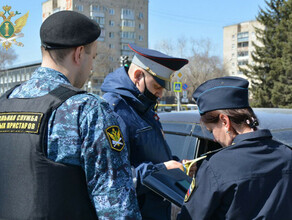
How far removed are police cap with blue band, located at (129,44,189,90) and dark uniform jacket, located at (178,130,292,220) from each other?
1045mm

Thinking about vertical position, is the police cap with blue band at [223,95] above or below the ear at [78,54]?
below

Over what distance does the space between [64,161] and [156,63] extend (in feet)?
4.18

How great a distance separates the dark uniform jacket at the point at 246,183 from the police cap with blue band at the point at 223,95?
0.53 feet

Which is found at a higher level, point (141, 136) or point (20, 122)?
point (20, 122)

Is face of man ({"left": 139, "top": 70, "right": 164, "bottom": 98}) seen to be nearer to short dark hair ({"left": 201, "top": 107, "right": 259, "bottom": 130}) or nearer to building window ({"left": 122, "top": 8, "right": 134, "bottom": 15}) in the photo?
short dark hair ({"left": 201, "top": 107, "right": 259, "bottom": 130})

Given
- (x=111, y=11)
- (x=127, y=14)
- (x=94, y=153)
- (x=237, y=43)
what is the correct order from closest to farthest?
(x=94, y=153) → (x=111, y=11) → (x=127, y=14) → (x=237, y=43)

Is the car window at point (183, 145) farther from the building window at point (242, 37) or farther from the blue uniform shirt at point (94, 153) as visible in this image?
the building window at point (242, 37)

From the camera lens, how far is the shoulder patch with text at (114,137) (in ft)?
4.42

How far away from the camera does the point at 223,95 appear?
1581 millimetres

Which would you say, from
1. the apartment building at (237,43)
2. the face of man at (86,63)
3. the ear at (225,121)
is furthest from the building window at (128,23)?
the ear at (225,121)

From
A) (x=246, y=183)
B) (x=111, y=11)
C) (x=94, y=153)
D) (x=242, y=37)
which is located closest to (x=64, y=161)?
(x=94, y=153)

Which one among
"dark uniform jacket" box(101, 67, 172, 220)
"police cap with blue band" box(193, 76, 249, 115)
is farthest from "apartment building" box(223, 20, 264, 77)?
"police cap with blue band" box(193, 76, 249, 115)

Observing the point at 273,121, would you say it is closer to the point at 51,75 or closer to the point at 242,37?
the point at 51,75

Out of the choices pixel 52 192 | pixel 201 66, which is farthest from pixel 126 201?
pixel 201 66
